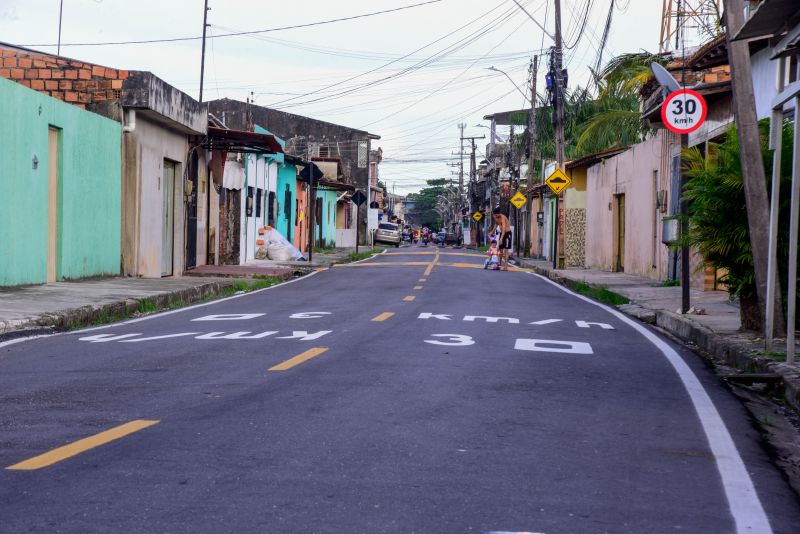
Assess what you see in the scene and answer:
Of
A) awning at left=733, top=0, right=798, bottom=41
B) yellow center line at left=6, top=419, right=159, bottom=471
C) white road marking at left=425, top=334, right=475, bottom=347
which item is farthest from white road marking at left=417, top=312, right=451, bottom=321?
yellow center line at left=6, top=419, right=159, bottom=471

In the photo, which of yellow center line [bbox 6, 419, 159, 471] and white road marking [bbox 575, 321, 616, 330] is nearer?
yellow center line [bbox 6, 419, 159, 471]

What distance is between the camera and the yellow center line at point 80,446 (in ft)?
16.8

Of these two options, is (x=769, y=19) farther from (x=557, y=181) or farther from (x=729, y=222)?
(x=557, y=181)

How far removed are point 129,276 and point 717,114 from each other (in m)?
12.2

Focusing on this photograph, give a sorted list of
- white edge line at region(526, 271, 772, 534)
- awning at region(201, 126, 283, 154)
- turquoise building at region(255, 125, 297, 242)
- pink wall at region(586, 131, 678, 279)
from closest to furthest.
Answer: white edge line at region(526, 271, 772, 534), pink wall at region(586, 131, 678, 279), awning at region(201, 126, 283, 154), turquoise building at region(255, 125, 297, 242)

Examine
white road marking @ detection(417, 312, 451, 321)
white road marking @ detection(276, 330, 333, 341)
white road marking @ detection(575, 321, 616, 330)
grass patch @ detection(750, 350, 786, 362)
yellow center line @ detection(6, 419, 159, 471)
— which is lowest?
white road marking @ detection(575, 321, 616, 330)

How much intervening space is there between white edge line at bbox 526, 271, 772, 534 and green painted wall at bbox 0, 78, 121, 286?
11156 mm

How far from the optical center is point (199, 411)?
663 cm

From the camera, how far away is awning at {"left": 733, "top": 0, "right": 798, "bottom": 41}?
30.5ft

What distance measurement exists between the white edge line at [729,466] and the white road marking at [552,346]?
1.23 metres

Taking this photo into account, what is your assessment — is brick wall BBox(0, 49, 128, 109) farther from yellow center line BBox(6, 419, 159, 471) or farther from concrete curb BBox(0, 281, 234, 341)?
yellow center line BBox(6, 419, 159, 471)

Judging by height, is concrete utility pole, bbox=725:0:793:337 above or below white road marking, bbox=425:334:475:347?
above

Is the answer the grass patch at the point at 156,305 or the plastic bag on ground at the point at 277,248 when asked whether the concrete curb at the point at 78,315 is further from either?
the plastic bag on ground at the point at 277,248

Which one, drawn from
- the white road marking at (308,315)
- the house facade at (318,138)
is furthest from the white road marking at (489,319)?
the house facade at (318,138)
